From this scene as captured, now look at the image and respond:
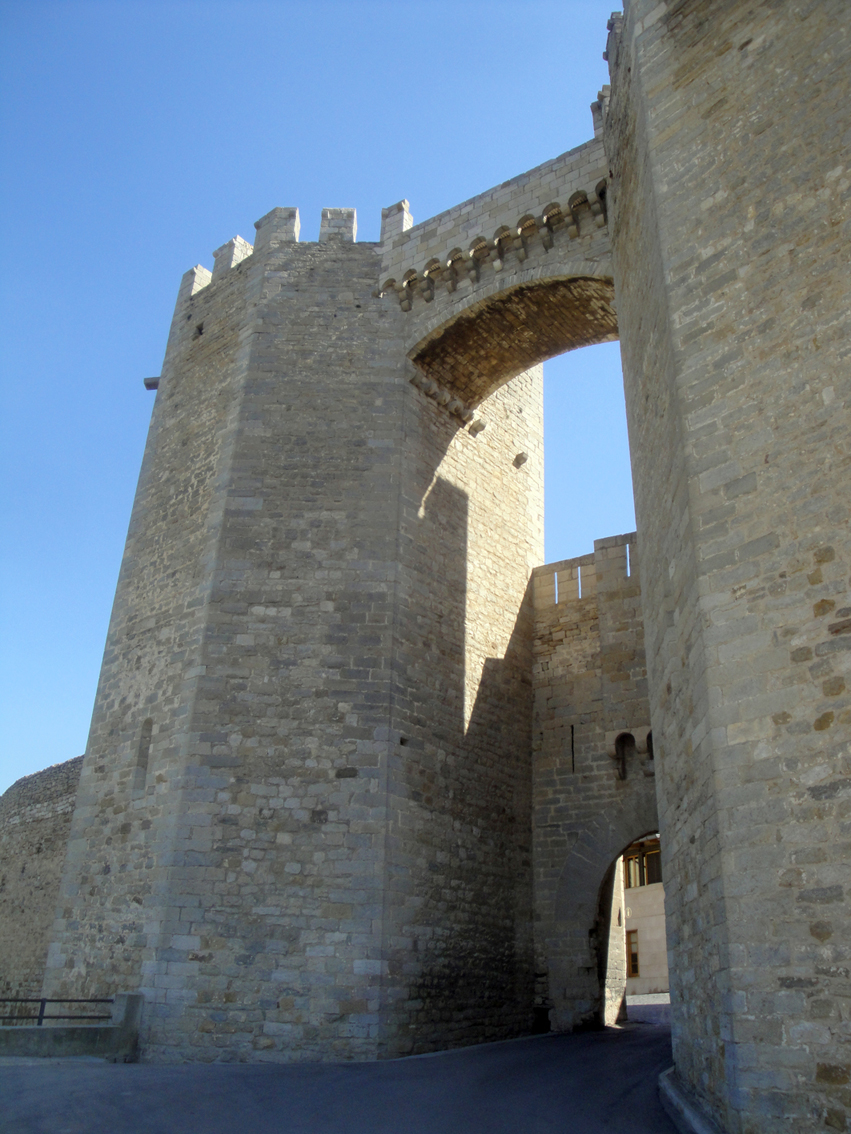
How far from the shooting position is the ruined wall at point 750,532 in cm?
418

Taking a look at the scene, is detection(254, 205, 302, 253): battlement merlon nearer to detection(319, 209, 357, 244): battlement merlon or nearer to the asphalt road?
detection(319, 209, 357, 244): battlement merlon

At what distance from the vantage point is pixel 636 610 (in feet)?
34.6

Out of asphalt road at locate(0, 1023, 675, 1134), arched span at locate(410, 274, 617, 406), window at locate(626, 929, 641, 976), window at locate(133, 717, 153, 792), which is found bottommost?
asphalt road at locate(0, 1023, 675, 1134)

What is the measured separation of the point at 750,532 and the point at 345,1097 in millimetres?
4223

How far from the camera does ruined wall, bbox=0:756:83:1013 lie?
1312 cm

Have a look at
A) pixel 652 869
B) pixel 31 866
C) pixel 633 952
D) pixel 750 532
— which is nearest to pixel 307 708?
pixel 750 532

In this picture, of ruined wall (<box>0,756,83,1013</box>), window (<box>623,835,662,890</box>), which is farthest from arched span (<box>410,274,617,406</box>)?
window (<box>623,835,662,890</box>)

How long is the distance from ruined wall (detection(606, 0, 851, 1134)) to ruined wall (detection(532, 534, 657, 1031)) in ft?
12.4

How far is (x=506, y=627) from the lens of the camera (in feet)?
36.2

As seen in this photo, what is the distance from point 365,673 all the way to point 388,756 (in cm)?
84

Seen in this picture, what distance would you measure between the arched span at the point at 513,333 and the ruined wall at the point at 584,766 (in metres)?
2.46

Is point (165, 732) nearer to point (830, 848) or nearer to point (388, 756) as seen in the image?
point (388, 756)

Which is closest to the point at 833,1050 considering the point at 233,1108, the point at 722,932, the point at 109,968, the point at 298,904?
the point at 722,932

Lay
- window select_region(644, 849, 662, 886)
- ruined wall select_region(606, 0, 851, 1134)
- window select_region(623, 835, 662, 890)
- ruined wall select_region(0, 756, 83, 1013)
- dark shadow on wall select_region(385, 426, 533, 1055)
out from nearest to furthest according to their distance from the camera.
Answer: ruined wall select_region(606, 0, 851, 1134)
dark shadow on wall select_region(385, 426, 533, 1055)
ruined wall select_region(0, 756, 83, 1013)
window select_region(623, 835, 662, 890)
window select_region(644, 849, 662, 886)
